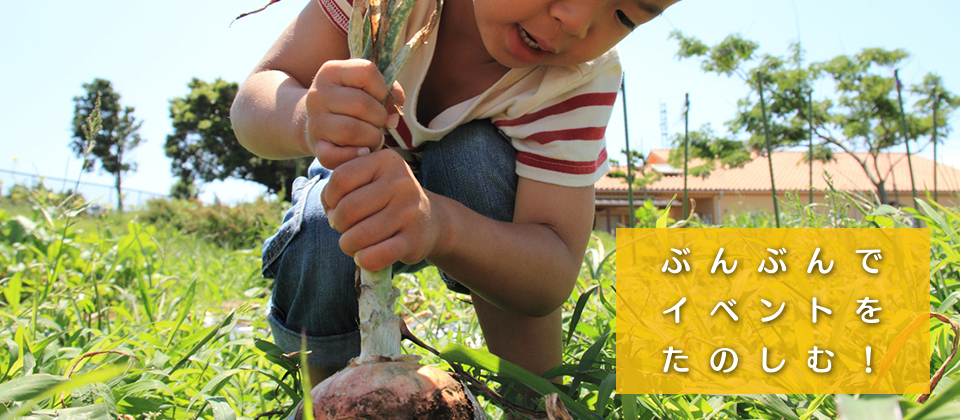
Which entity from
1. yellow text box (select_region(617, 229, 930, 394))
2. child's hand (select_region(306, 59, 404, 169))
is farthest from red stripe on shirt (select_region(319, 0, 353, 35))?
yellow text box (select_region(617, 229, 930, 394))

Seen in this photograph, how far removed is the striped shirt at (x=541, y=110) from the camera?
1228 millimetres

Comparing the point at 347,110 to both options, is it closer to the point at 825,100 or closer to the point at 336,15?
the point at 336,15

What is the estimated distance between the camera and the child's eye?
997 mm

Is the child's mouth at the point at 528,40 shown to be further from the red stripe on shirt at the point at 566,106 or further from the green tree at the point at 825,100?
the green tree at the point at 825,100

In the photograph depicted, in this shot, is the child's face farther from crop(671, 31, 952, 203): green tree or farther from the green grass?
crop(671, 31, 952, 203): green tree

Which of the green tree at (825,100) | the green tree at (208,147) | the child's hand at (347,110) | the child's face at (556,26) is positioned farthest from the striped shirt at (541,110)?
the green tree at (208,147)

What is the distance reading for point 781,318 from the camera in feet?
3.98

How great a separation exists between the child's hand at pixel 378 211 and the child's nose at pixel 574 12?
1.29 ft

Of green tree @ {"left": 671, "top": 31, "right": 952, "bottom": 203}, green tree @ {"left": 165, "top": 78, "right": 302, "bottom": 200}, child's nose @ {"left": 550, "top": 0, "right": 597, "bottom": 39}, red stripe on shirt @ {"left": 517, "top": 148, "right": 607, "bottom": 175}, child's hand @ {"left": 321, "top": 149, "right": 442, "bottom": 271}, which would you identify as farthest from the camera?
green tree @ {"left": 165, "top": 78, "right": 302, "bottom": 200}

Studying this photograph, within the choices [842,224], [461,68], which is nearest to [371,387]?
[461,68]

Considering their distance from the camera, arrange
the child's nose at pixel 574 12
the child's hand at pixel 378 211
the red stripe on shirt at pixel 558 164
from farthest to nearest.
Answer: the red stripe on shirt at pixel 558 164 < the child's nose at pixel 574 12 < the child's hand at pixel 378 211

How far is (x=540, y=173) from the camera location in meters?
1.22

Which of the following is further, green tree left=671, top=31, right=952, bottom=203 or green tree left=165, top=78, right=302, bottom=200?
green tree left=165, top=78, right=302, bottom=200

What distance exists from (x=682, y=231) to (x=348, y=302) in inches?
40.8
